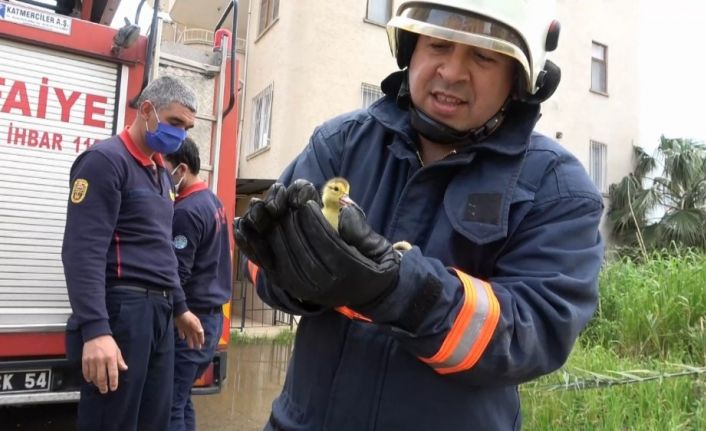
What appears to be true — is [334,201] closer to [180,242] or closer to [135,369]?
[135,369]

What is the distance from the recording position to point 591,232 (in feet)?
4.00

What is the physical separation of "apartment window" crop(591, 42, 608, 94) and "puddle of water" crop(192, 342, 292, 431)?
1177 centimetres

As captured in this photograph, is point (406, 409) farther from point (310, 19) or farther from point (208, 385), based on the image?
point (310, 19)

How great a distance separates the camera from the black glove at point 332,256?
98 centimetres

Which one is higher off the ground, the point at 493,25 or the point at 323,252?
the point at 493,25

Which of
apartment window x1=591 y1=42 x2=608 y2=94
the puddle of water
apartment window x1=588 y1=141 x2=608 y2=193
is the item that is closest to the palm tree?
apartment window x1=588 y1=141 x2=608 y2=193

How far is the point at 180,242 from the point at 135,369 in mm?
963

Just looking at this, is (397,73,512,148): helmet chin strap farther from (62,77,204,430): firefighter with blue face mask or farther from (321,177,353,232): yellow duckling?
(62,77,204,430): firefighter with blue face mask

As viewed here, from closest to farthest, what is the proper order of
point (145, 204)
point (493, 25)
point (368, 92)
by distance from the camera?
point (493, 25) < point (145, 204) < point (368, 92)

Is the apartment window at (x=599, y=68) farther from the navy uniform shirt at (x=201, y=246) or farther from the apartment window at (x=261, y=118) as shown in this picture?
the navy uniform shirt at (x=201, y=246)

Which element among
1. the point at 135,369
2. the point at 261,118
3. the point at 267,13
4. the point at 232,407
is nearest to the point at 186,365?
the point at 135,369

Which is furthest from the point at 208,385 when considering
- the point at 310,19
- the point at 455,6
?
the point at 310,19

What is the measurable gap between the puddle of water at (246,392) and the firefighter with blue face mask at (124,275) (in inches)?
84.4

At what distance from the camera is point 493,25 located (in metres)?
1.22
